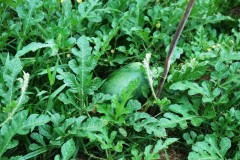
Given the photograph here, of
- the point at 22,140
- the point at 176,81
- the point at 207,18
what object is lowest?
the point at 22,140

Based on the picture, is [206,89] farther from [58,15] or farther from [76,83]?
[58,15]

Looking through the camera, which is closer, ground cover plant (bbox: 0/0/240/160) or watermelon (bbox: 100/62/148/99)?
ground cover plant (bbox: 0/0/240/160)

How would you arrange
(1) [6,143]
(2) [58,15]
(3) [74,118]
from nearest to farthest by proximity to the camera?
(1) [6,143] → (3) [74,118] → (2) [58,15]

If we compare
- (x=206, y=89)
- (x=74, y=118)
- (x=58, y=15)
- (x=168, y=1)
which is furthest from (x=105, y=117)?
(x=168, y=1)

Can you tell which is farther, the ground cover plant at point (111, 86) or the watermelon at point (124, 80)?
the watermelon at point (124, 80)

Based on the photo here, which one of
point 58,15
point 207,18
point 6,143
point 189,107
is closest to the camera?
point 6,143
